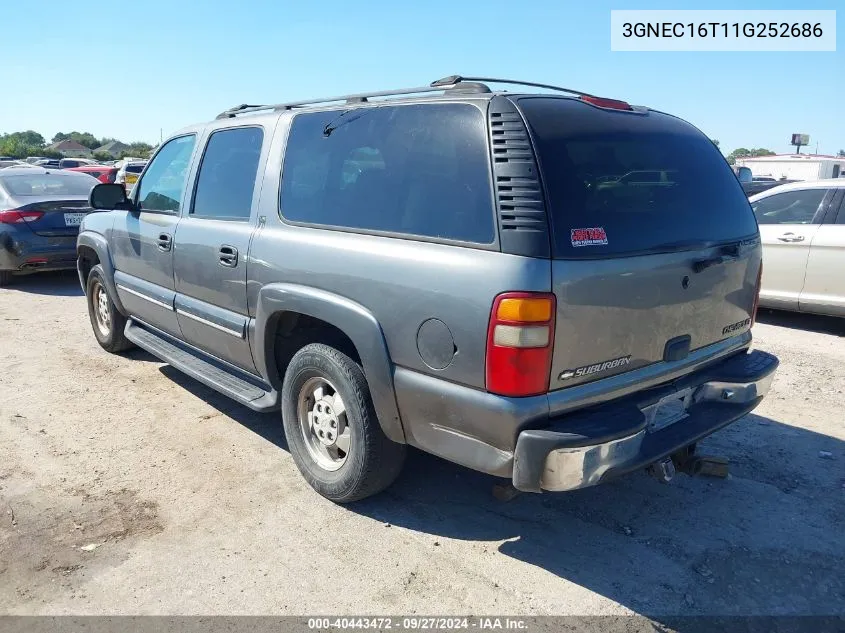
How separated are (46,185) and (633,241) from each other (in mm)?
9274

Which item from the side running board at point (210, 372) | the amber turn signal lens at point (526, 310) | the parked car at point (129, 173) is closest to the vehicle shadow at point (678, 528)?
the side running board at point (210, 372)

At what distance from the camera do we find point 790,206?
740 cm

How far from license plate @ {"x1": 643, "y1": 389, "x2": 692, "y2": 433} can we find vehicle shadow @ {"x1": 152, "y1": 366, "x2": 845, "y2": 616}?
23.9 inches

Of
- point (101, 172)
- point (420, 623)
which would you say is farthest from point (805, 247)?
point (101, 172)

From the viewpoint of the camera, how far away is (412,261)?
2.90 metres

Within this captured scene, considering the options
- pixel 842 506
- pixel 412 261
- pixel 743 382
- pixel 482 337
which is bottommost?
pixel 842 506

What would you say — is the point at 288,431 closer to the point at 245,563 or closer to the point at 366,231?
the point at 245,563

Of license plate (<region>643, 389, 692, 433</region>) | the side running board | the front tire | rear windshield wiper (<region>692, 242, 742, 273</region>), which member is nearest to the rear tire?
the side running board

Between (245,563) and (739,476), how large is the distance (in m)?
2.79

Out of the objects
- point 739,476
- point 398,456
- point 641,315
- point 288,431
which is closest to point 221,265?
point 288,431

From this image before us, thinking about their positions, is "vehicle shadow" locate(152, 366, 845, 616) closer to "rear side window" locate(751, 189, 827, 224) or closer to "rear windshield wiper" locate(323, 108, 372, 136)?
"rear windshield wiper" locate(323, 108, 372, 136)

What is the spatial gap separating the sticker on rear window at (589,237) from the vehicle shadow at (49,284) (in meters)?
8.10

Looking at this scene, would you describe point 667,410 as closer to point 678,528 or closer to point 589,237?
point 678,528

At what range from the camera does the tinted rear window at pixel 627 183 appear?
2.69 meters
